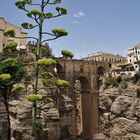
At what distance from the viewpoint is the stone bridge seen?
50125 millimetres

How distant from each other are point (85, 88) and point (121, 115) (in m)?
11.7

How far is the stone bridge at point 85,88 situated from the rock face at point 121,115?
3443mm

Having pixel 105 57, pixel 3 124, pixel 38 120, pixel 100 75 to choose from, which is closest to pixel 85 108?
pixel 100 75

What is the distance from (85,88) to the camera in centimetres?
5397

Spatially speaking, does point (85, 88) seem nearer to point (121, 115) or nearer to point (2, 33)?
point (121, 115)

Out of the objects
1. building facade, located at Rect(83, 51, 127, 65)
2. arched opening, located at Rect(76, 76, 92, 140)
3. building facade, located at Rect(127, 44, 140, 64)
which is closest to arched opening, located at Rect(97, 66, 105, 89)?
arched opening, located at Rect(76, 76, 92, 140)

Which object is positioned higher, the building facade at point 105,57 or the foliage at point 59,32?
the building facade at point 105,57

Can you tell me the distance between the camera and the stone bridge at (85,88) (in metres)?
50.1

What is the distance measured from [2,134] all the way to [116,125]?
54.3 ft

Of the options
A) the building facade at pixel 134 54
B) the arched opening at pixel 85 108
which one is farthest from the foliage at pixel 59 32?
the building facade at pixel 134 54

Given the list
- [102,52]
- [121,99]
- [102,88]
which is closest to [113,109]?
[121,99]

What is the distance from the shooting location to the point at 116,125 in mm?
43938

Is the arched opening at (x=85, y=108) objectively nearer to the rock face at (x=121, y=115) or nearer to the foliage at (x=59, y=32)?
the rock face at (x=121, y=115)

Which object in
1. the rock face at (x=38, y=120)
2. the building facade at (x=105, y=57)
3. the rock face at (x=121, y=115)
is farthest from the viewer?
the building facade at (x=105, y=57)
